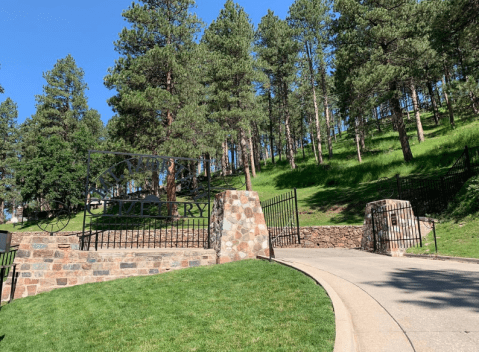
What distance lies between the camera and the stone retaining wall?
13250 millimetres

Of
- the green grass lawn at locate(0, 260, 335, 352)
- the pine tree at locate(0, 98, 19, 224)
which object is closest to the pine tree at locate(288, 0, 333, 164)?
the green grass lawn at locate(0, 260, 335, 352)

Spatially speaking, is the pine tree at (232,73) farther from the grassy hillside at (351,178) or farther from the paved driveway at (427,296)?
the paved driveway at (427,296)

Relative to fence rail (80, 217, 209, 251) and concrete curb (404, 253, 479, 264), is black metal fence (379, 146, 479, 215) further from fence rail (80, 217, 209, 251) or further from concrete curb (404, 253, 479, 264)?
fence rail (80, 217, 209, 251)

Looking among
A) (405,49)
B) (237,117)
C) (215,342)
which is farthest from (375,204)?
(237,117)

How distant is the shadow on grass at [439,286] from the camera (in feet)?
13.9

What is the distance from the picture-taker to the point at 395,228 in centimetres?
984

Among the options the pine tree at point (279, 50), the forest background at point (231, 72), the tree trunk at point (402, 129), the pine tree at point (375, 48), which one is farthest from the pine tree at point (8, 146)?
the tree trunk at point (402, 129)

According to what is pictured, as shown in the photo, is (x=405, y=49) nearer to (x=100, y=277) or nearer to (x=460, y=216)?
(x=460, y=216)

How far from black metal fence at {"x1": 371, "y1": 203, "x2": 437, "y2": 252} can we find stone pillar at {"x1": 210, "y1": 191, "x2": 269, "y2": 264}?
13.0 ft

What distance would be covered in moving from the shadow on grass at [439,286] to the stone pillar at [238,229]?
4.03m

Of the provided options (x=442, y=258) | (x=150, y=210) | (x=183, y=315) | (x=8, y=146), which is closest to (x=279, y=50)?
(x=150, y=210)

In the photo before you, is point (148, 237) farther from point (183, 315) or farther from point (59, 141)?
point (59, 141)

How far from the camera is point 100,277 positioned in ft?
26.3

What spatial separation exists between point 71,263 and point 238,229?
15.4 ft
